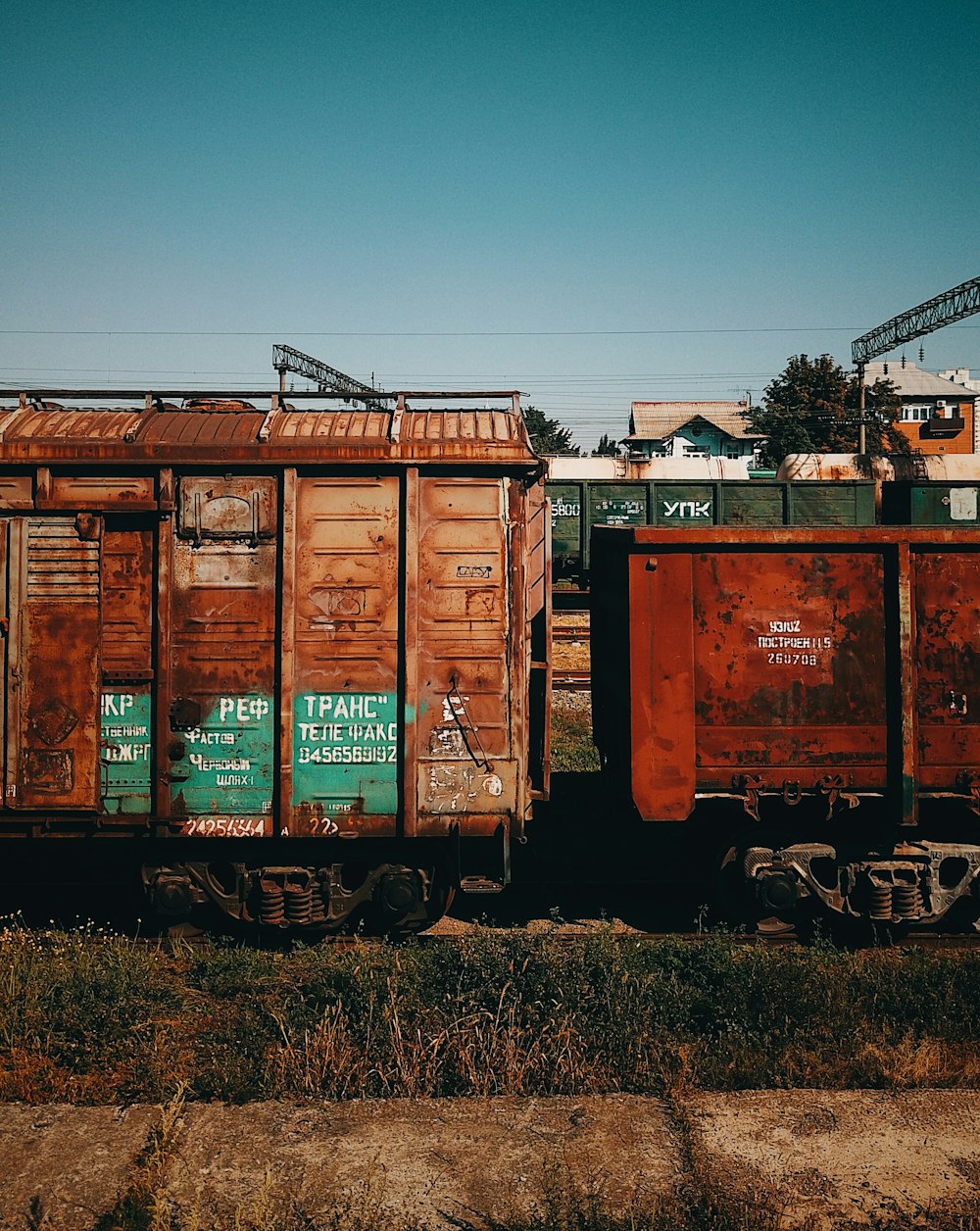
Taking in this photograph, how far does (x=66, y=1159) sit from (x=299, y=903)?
275 cm

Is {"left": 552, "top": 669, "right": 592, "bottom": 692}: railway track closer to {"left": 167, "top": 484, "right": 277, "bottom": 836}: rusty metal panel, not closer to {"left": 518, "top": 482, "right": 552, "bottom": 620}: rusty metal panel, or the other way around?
{"left": 518, "top": 482, "right": 552, "bottom": 620}: rusty metal panel

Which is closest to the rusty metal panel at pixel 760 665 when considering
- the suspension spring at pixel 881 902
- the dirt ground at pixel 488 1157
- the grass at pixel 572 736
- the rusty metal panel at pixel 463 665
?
the suspension spring at pixel 881 902

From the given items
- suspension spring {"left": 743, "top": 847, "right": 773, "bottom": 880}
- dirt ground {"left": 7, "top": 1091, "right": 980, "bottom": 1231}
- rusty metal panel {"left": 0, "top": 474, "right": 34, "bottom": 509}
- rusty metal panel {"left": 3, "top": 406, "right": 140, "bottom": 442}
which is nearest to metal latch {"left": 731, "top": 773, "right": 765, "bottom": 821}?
suspension spring {"left": 743, "top": 847, "right": 773, "bottom": 880}

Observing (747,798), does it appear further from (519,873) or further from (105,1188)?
(105,1188)

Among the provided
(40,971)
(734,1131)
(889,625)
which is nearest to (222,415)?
(40,971)

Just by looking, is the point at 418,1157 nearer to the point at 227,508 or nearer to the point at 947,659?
the point at 227,508

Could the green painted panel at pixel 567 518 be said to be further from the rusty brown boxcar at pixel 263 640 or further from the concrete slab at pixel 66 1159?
the concrete slab at pixel 66 1159

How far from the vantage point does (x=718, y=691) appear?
733cm

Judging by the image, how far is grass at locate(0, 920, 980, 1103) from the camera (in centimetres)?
540

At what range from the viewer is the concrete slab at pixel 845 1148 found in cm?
439

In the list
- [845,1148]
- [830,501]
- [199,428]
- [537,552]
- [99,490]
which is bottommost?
[845,1148]

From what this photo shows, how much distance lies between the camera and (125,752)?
7.03 metres

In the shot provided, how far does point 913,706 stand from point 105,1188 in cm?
623

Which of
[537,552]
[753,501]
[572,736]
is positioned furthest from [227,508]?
[753,501]
